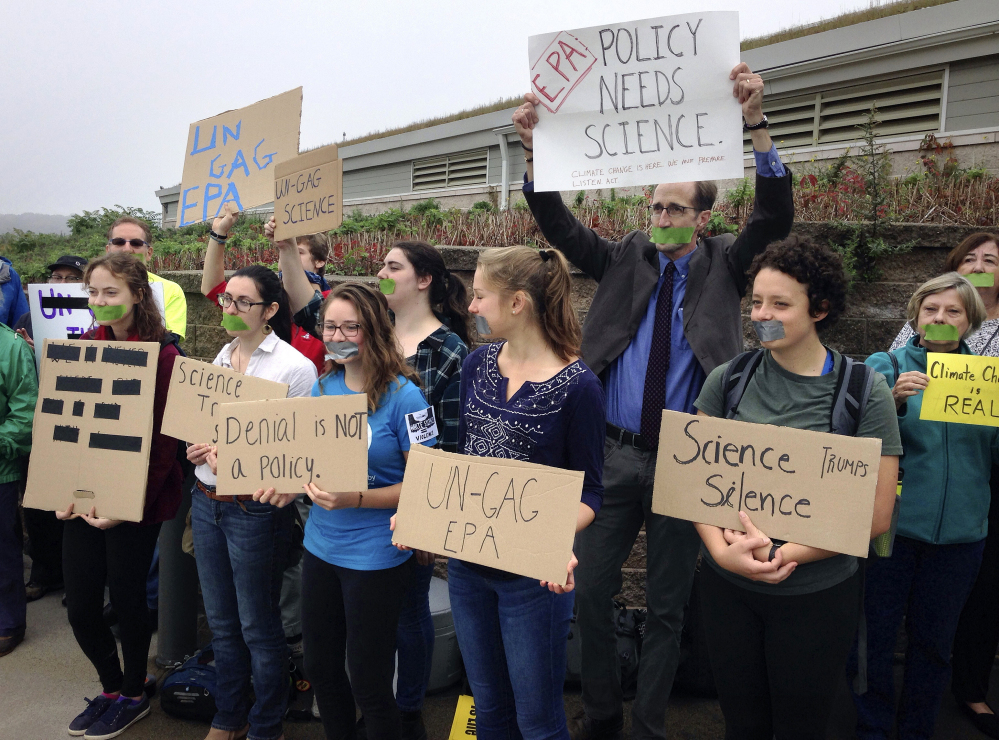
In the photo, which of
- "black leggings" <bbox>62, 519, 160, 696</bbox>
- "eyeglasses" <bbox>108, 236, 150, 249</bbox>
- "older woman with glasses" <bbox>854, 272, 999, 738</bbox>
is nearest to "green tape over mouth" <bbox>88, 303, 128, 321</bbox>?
"black leggings" <bbox>62, 519, 160, 696</bbox>

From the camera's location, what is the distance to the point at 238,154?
139 inches

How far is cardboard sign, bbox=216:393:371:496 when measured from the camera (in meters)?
2.21

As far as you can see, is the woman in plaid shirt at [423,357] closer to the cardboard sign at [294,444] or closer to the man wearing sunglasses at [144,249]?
the cardboard sign at [294,444]

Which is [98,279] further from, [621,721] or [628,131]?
[621,721]

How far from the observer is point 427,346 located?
2906mm

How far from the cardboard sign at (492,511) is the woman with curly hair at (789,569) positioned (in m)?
0.52

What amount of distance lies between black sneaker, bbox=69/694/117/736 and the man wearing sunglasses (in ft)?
6.39

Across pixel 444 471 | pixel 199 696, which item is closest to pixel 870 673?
pixel 444 471

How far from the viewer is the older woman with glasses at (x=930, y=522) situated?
2.67 metres

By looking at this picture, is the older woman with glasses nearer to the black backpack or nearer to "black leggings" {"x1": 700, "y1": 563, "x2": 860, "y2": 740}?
the black backpack

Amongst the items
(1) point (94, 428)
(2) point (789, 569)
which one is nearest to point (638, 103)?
(2) point (789, 569)

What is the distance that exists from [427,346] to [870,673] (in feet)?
7.79

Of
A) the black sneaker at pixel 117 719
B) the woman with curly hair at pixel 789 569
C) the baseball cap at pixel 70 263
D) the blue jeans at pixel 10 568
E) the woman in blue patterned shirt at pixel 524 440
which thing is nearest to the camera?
the woman with curly hair at pixel 789 569

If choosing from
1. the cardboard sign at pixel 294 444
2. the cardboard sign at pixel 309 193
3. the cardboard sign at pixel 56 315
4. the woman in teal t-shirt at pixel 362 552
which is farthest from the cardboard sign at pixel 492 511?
the cardboard sign at pixel 56 315
